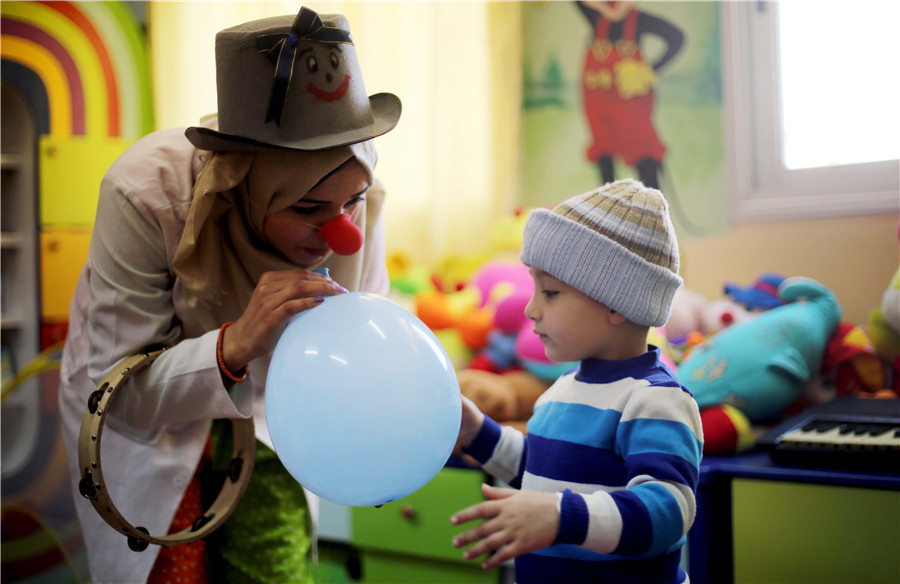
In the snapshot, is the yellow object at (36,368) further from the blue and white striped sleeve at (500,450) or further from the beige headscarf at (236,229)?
the blue and white striped sleeve at (500,450)

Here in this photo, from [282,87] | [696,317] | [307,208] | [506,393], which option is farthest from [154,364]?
[696,317]

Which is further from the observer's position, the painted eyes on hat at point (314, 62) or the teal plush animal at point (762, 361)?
the teal plush animal at point (762, 361)

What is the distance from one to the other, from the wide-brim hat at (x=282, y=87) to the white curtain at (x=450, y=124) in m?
1.50

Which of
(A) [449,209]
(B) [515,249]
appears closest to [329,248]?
(B) [515,249]

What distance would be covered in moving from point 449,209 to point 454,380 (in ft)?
5.66

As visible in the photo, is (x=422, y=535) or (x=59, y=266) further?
(x=59, y=266)

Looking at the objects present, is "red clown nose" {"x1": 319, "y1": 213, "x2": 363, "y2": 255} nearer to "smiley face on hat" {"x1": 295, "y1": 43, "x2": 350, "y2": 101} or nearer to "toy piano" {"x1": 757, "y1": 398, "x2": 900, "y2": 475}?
"smiley face on hat" {"x1": 295, "y1": 43, "x2": 350, "y2": 101}

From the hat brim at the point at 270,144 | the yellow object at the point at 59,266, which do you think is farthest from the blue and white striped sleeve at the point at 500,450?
the yellow object at the point at 59,266

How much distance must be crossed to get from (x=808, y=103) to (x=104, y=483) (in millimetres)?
2031

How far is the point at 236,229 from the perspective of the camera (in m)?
0.95

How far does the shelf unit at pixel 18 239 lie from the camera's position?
1.88m

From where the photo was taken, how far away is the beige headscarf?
88cm

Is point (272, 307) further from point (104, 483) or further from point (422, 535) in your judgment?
point (422, 535)

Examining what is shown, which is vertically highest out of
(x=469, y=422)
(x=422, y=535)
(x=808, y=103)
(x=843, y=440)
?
(x=808, y=103)
